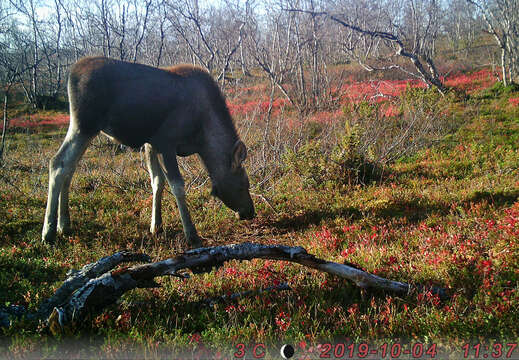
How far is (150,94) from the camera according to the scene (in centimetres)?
554

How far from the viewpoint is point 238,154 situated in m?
6.16

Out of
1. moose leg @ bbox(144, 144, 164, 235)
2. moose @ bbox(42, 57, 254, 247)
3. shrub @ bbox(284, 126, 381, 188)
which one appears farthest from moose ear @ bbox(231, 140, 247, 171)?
shrub @ bbox(284, 126, 381, 188)

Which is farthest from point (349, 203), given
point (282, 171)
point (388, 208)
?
point (282, 171)

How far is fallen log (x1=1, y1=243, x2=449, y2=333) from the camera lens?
3.21 metres

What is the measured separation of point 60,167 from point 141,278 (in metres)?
3.23

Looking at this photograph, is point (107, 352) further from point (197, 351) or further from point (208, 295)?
point (208, 295)

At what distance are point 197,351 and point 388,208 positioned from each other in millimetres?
4981

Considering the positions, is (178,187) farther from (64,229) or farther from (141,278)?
(141,278)

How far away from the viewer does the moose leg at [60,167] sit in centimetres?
571

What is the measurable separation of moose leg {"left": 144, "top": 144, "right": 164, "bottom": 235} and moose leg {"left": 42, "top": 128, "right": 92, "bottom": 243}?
48.9 inches
